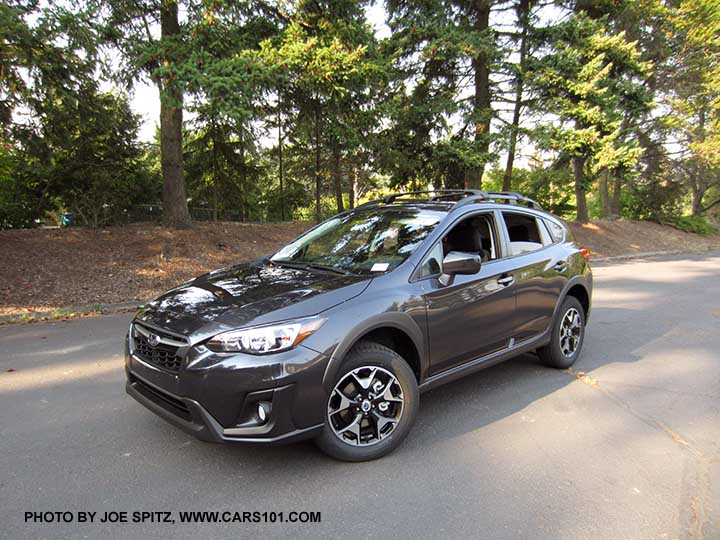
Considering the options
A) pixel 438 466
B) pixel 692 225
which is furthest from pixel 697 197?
pixel 438 466

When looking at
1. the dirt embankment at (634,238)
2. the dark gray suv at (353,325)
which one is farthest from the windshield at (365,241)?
the dirt embankment at (634,238)

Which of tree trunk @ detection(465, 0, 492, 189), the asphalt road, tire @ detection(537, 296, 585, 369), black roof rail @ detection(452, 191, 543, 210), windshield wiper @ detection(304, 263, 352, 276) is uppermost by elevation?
tree trunk @ detection(465, 0, 492, 189)

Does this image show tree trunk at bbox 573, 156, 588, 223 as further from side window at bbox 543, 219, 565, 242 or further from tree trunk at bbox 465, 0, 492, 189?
side window at bbox 543, 219, 565, 242

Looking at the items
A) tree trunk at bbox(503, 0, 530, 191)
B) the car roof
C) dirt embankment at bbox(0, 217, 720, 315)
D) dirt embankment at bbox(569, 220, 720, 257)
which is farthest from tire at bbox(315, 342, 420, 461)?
dirt embankment at bbox(569, 220, 720, 257)

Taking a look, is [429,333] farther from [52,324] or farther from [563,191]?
[563,191]

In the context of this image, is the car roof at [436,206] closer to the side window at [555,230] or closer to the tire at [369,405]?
the side window at [555,230]

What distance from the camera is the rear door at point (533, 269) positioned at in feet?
13.5

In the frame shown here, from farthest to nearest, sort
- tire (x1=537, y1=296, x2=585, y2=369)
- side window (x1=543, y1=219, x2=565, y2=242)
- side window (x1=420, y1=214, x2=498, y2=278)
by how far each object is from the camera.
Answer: side window (x1=543, y1=219, x2=565, y2=242) < tire (x1=537, y1=296, x2=585, y2=369) < side window (x1=420, y1=214, x2=498, y2=278)

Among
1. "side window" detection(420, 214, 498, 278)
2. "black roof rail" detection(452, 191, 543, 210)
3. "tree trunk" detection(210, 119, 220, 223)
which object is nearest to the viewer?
"side window" detection(420, 214, 498, 278)

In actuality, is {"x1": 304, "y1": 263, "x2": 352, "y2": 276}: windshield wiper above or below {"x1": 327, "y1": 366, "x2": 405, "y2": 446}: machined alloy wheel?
above

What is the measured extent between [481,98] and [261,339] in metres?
15.2

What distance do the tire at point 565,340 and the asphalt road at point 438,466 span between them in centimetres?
15

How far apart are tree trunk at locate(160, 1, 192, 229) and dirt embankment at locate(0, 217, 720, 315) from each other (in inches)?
20.8

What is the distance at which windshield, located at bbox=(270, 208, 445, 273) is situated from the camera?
3564 mm
